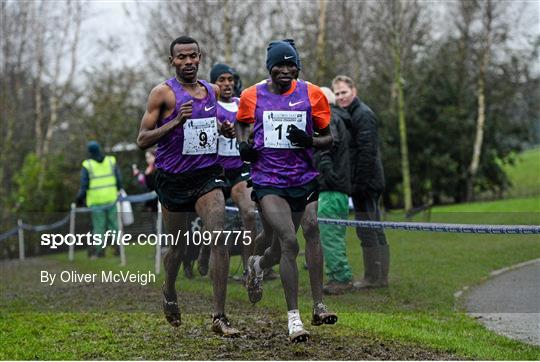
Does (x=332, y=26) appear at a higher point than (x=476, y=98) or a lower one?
higher

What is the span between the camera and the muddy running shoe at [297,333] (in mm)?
6488

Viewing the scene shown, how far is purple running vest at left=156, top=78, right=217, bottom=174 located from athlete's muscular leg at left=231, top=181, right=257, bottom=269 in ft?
8.07

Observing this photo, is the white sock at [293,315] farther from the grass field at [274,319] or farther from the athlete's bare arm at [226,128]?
the athlete's bare arm at [226,128]

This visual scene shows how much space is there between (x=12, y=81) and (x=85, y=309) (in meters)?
29.4

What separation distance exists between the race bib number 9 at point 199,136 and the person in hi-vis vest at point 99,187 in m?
9.19

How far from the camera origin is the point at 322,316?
6773 millimetres

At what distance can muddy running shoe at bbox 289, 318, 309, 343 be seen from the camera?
21.3 ft

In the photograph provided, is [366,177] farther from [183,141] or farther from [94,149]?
[94,149]

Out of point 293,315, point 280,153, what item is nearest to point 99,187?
point 280,153

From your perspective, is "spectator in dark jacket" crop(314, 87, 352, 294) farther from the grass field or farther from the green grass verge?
the green grass verge

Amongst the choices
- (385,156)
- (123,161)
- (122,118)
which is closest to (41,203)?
(123,161)

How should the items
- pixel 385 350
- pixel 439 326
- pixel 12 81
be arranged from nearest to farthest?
pixel 385 350 < pixel 439 326 < pixel 12 81

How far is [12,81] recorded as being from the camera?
120 ft

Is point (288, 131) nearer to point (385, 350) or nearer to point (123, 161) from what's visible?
point (385, 350)
